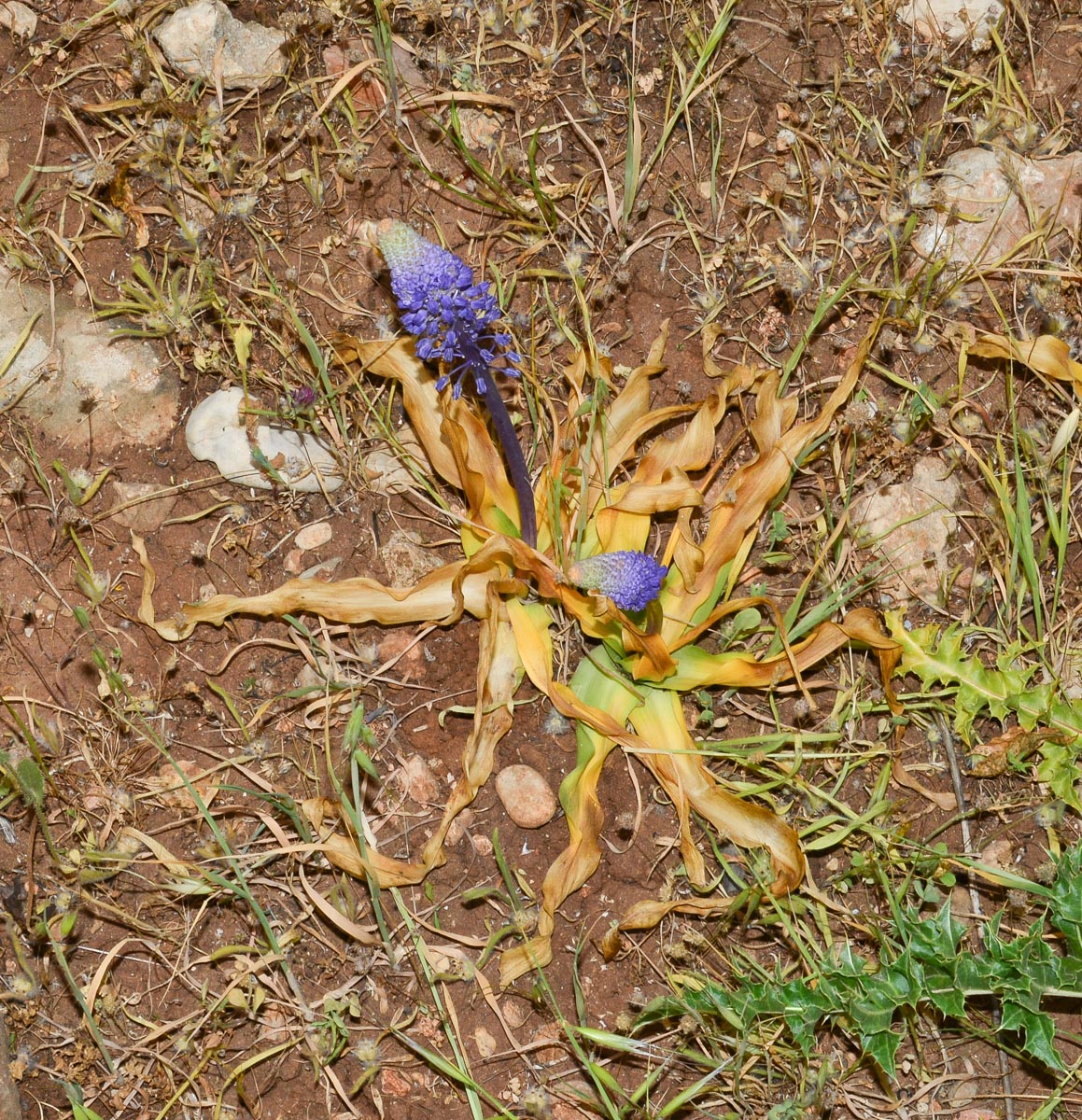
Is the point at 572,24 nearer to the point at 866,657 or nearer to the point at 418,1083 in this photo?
the point at 866,657

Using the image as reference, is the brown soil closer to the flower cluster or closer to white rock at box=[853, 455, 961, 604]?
white rock at box=[853, 455, 961, 604]

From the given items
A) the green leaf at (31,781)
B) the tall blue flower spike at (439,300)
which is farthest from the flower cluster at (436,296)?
the green leaf at (31,781)

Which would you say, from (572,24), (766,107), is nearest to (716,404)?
(766,107)

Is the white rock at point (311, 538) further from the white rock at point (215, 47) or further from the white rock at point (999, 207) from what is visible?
the white rock at point (999, 207)

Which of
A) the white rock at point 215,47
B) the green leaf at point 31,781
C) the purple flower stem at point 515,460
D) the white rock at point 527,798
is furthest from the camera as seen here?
the white rock at point 215,47

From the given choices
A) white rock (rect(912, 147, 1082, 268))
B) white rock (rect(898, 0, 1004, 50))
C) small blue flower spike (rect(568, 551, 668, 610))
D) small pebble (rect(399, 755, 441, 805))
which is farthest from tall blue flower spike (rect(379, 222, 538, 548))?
white rock (rect(898, 0, 1004, 50))

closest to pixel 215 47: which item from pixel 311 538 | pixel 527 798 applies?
pixel 311 538
